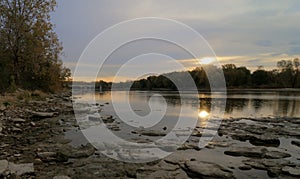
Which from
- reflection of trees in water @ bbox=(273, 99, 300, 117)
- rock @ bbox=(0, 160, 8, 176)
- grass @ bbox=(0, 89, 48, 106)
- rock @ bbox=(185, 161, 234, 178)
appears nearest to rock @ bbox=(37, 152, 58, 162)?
rock @ bbox=(0, 160, 8, 176)

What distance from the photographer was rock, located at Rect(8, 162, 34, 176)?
605cm

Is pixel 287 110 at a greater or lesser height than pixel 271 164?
greater

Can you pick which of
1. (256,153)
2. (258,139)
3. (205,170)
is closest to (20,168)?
(205,170)

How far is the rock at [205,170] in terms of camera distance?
6605mm

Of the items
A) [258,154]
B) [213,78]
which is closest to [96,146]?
[258,154]

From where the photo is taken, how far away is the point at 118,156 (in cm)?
833

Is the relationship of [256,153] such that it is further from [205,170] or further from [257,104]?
[257,104]

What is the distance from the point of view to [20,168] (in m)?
6.34

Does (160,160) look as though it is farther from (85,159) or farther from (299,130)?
(299,130)

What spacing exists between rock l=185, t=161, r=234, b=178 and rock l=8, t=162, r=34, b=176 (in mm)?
4129

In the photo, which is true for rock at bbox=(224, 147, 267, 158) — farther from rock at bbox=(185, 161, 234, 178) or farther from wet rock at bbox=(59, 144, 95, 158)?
wet rock at bbox=(59, 144, 95, 158)

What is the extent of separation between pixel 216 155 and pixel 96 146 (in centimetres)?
444

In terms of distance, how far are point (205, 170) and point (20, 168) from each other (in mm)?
4831

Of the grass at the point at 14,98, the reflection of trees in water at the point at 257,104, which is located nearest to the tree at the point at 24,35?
the grass at the point at 14,98
